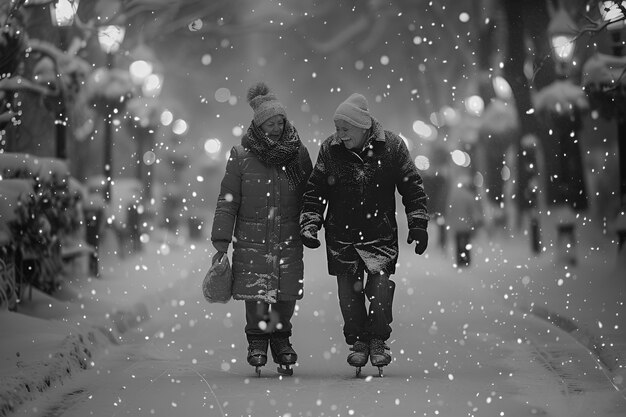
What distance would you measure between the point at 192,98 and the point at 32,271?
38.7m

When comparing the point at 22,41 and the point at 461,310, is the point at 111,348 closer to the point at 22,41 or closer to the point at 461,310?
the point at 22,41

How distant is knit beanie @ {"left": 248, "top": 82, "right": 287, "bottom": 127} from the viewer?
9336mm

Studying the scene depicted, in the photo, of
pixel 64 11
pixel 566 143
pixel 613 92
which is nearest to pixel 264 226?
A: pixel 64 11

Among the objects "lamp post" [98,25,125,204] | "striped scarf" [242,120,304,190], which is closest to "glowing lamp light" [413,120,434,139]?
"lamp post" [98,25,125,204]

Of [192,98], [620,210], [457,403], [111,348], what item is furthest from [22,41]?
[192,98]

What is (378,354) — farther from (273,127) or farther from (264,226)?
(273,127)

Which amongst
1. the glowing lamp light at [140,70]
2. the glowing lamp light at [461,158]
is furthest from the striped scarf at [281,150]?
the glowing lamp light at [461,158]

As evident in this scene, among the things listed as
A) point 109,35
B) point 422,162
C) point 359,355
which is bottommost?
point 359,355

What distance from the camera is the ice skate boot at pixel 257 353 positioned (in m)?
9.36

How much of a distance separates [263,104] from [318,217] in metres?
0.96

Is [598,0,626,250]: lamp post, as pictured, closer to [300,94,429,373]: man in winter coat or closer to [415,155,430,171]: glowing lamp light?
[300,94,429,373]: man in winter coat

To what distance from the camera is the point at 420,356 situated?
10789 mm

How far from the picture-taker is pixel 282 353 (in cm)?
938

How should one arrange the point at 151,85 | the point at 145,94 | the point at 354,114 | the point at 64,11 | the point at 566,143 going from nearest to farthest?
the point at 354,114 → the point at 64,11 → the point at 151,85 → the point at 145,94 → the point at 566,143
